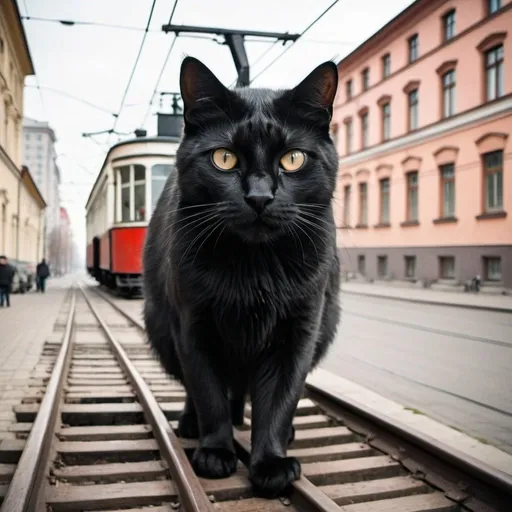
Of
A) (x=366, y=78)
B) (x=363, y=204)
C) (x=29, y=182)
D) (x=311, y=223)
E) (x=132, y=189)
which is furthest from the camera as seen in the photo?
(x=29, y=182)

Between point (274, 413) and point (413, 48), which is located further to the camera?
point (413, 48)

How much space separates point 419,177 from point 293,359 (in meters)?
1.30

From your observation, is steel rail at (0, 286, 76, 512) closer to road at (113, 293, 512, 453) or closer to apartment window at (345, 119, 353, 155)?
road at (113, 293, 512, 453)

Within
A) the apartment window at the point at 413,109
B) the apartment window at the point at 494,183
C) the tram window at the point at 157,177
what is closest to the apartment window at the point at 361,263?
the apartment window at the point at 413,109

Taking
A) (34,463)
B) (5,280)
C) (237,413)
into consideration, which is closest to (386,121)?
(237,413)

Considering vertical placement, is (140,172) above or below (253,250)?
above

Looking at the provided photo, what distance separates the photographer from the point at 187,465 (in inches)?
98.5

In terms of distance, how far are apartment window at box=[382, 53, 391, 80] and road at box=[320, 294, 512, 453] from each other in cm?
154

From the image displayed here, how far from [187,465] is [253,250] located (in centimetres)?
100

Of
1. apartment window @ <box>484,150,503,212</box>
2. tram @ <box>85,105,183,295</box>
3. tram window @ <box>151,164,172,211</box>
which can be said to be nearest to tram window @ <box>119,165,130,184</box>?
tram @ <box>85,105,183,295</box>

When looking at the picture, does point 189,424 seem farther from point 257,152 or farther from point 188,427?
point 257,152

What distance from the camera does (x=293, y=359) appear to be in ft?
8.16

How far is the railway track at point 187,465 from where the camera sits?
7.40 ft

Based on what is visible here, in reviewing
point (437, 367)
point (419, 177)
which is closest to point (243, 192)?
point (419, 177)
